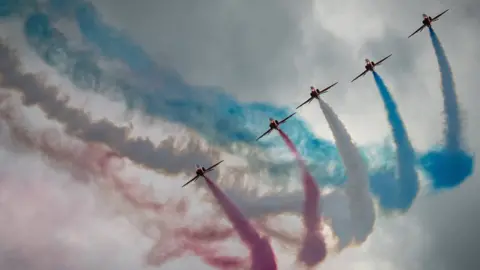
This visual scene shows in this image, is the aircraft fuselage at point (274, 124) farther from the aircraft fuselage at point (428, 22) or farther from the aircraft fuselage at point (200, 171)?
the aircraft fuselage at point (428, 22)

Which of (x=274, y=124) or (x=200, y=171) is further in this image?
(x=274, y=124)

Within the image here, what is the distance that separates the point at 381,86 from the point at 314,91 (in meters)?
8.36

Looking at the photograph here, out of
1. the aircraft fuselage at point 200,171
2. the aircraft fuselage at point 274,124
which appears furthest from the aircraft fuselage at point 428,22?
the aircraft fuselage at point 200,171

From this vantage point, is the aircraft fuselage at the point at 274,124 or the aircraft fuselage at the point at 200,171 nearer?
the aircraft fuselage at the point at 200,171

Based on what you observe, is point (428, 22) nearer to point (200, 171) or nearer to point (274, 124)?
point (274, 124)

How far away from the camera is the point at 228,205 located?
47688 millimetres

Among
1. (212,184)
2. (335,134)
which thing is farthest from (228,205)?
(335,134)

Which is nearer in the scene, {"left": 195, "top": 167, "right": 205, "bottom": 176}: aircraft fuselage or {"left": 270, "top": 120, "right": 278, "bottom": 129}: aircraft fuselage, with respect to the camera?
{"left": 195, "top": 167, "right": 205, "bottom": 176}: aircraft fuselage

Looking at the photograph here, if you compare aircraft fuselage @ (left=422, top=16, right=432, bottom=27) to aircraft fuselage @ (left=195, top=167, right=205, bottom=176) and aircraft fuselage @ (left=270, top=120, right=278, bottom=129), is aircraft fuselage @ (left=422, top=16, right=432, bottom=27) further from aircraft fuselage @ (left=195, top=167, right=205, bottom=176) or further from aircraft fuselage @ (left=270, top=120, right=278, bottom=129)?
aircraft fuselage @ (left=195, top=167, right=205, bottom=176)

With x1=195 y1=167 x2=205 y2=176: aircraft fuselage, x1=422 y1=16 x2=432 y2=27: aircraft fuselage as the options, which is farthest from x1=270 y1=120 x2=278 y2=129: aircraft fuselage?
x1=422 y1=16 x2=432 y2=27: aircraft fuselage

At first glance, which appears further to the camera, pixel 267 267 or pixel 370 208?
pixel 370 208

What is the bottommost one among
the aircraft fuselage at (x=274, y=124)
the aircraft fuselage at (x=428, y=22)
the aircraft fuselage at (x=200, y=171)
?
the aircraft fuselage at (x=200, y=171)

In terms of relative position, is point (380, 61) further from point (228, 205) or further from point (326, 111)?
point (228, 205)

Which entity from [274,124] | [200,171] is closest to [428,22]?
[274,124]
